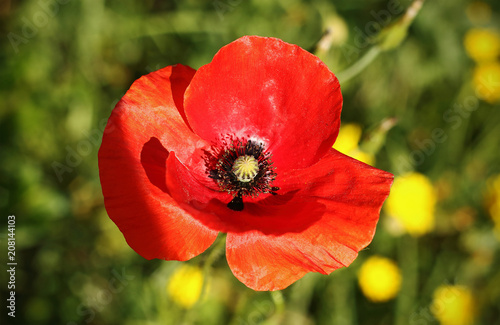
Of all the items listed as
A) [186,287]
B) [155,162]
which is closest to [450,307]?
[186,287]

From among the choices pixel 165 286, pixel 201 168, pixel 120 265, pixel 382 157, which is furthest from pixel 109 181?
pixel 382 157

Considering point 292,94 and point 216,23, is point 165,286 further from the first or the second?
point 216,23

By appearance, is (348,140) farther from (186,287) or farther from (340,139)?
(186,287)

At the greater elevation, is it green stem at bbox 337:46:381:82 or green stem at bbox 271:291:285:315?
green stem at bbox 337:46:381:82

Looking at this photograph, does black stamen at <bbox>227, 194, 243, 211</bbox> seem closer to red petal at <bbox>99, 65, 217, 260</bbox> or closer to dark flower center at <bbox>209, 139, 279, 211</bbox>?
dark flower center at <bbox>209, 139, 279, 211</bbox>

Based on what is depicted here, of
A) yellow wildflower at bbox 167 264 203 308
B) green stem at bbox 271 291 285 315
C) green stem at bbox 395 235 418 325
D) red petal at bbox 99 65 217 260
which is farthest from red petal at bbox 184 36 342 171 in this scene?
green stem at bbox 395 235 418 325
